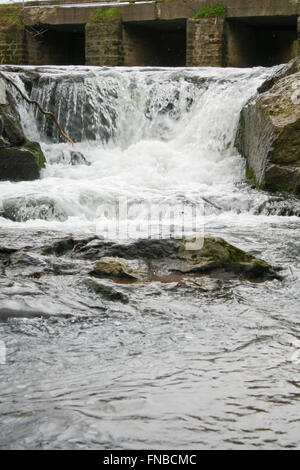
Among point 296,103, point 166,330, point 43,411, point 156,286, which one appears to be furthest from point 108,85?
point 43,411

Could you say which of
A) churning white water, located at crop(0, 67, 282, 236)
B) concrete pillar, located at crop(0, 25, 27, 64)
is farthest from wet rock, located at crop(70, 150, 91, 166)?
concrete pillar, located at crop(0, 25, 27, 64)

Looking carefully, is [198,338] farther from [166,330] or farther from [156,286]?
[156,286]

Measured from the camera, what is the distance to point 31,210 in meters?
8.84

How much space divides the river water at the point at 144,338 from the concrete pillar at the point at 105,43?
9460 millimetres

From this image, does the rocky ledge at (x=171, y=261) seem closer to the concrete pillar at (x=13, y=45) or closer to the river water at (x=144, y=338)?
the river water at (x=144, y=338)

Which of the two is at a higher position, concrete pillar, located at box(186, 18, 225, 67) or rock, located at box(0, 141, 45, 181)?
concrete pillar, located at box(186, 18, 225, 67)

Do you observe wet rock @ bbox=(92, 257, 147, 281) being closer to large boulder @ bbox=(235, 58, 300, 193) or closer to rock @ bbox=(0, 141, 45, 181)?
large boulder @ bbox=(235, 58, 300, 193)

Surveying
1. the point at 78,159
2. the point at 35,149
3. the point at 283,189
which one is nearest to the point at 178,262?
the point at 283,189

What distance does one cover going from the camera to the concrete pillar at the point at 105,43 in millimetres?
18609

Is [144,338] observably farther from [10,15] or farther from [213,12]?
[10,15]

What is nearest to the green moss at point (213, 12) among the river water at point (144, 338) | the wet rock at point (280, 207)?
the river water at point (144, 338)

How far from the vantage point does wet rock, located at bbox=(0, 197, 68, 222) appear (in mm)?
8734

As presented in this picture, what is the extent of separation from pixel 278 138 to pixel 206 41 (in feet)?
28.7

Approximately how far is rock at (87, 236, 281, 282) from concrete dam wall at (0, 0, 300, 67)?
12339 millimetres
